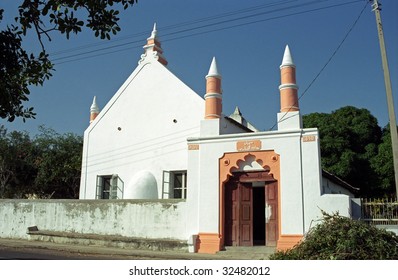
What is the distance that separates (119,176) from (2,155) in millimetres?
9602

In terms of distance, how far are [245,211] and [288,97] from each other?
403 cm

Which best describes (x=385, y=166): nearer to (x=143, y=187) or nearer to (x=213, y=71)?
(x=213, y=71)

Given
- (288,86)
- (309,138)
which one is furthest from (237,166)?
(288,86)

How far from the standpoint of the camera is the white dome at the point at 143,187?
1722 centimetres

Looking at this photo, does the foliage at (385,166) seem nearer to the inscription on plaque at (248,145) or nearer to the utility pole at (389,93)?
the utility pole at (389,93)

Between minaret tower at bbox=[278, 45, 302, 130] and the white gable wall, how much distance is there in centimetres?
448

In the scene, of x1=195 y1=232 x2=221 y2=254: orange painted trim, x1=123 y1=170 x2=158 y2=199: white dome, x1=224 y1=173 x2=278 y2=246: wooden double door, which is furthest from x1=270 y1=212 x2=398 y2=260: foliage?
x1=123 y1=170 x2=158 y2=199: white dome

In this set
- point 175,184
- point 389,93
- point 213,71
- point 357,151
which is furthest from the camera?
point 357,151

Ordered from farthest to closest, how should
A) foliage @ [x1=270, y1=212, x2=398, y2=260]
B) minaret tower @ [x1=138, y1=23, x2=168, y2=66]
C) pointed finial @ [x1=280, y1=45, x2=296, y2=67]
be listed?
minaret tower @ [x1=138, y1=23, x2=168, y2=66], pointed finial @ [x1=280, y1=45, x2=296, y2=67], foliage @ [x1=270, y1=212, x2=398, y2=260]

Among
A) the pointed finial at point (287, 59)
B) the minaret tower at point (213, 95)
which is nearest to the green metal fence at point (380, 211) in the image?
the pointed finial at point (287, 59)

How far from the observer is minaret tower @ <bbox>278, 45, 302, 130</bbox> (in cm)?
1341

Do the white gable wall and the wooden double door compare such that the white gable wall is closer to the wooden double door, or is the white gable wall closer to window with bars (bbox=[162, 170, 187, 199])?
window with bars (bbox=[162, 170, 187, 199])

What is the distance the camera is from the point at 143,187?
56.9 feet

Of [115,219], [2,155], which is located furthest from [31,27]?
[2,155]
